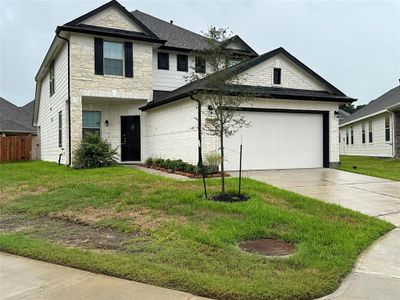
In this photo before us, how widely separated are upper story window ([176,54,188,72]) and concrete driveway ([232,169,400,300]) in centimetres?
Answer: 848

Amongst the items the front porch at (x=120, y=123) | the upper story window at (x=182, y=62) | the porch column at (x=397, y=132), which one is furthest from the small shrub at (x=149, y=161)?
the porch column at (x=397, y=132)

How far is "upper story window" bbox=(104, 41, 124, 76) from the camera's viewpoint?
17.1m

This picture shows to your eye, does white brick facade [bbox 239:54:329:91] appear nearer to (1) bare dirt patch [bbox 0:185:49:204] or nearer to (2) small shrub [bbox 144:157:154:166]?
(2) small shrub [bbox 144:157:154:166]

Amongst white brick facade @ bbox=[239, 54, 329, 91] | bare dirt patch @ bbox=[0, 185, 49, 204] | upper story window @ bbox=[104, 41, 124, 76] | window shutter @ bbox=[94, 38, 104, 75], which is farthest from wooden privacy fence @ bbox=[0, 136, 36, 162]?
white brick facade @ bbox=[239, 54, 329, 91]

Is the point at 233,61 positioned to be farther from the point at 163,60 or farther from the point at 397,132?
the point at 397,132

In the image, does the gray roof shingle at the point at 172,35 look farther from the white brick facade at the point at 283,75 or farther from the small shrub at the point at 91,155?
the small shrub at the point at 91,155

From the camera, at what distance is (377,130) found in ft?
88.3

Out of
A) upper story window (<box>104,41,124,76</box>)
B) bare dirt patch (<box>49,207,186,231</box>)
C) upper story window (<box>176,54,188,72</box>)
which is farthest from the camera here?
upper story window (<box>176,54,188,72</box>)

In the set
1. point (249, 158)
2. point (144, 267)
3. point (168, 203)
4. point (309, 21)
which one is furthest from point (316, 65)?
point (144, 267)

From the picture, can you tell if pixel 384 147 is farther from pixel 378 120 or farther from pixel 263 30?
pixel 263 30

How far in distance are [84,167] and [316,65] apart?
29741 millimetres

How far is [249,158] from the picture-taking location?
14.6 metres

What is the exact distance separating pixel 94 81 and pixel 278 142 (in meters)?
8.24

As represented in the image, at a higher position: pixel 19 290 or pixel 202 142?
pixel 202 142
